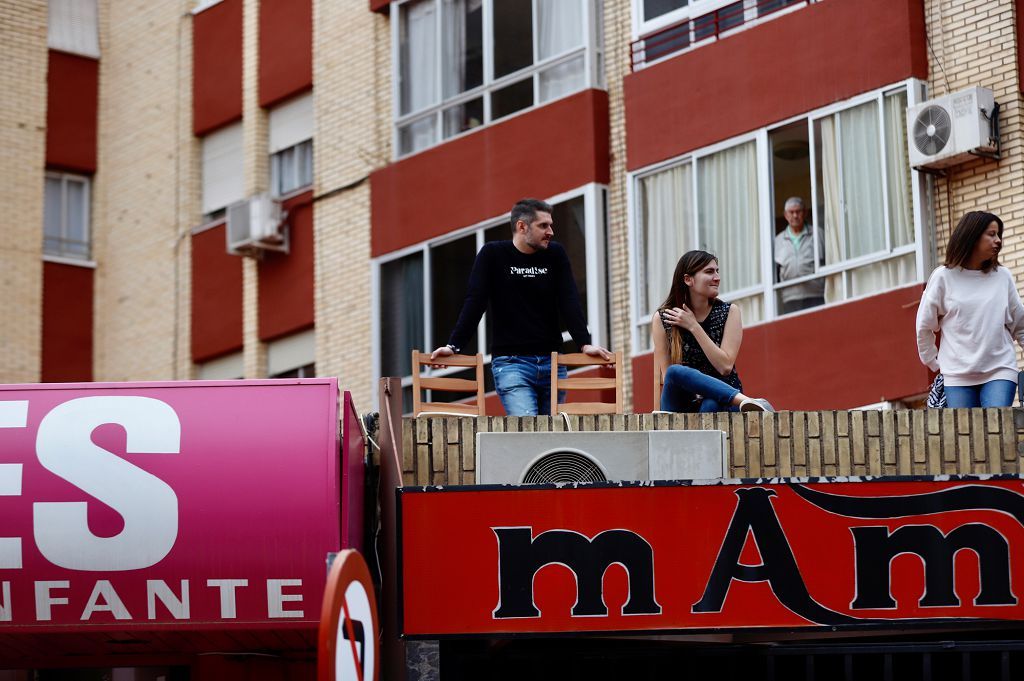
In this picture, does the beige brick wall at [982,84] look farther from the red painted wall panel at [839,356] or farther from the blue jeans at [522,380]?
the blue jeans at [522,380]

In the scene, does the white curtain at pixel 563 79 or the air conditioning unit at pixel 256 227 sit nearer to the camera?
the white curtain at pixel 563 79

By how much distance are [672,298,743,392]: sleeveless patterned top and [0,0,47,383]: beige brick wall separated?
1664cm

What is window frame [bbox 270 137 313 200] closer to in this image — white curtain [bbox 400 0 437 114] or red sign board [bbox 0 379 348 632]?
white curtain [bbox 400 0 437 114]

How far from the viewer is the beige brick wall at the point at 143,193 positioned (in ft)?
89.5

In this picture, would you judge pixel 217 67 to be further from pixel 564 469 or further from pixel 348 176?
pixel 564 469

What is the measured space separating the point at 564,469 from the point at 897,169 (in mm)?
6704

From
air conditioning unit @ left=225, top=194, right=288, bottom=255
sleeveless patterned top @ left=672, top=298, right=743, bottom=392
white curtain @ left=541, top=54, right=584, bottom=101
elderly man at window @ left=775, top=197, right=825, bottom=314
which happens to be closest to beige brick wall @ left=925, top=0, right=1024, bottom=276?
elderly man at window @ left=775, top=197, right=825, bottom=314

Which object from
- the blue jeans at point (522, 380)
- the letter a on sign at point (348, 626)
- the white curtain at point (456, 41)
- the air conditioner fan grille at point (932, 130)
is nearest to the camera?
the letter a on sign at point (348, 626)

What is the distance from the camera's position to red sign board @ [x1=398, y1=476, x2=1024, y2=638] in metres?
11.6

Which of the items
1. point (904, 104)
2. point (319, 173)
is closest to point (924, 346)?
point (904, 104)

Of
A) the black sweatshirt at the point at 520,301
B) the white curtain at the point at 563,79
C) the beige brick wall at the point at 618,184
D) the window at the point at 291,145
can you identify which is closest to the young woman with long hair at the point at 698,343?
the black sweatshirt at the point at 520,301

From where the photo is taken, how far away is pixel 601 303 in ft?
65.7

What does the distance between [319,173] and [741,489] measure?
13959 millimetres

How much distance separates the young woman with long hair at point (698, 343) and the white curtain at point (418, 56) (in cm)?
1095
